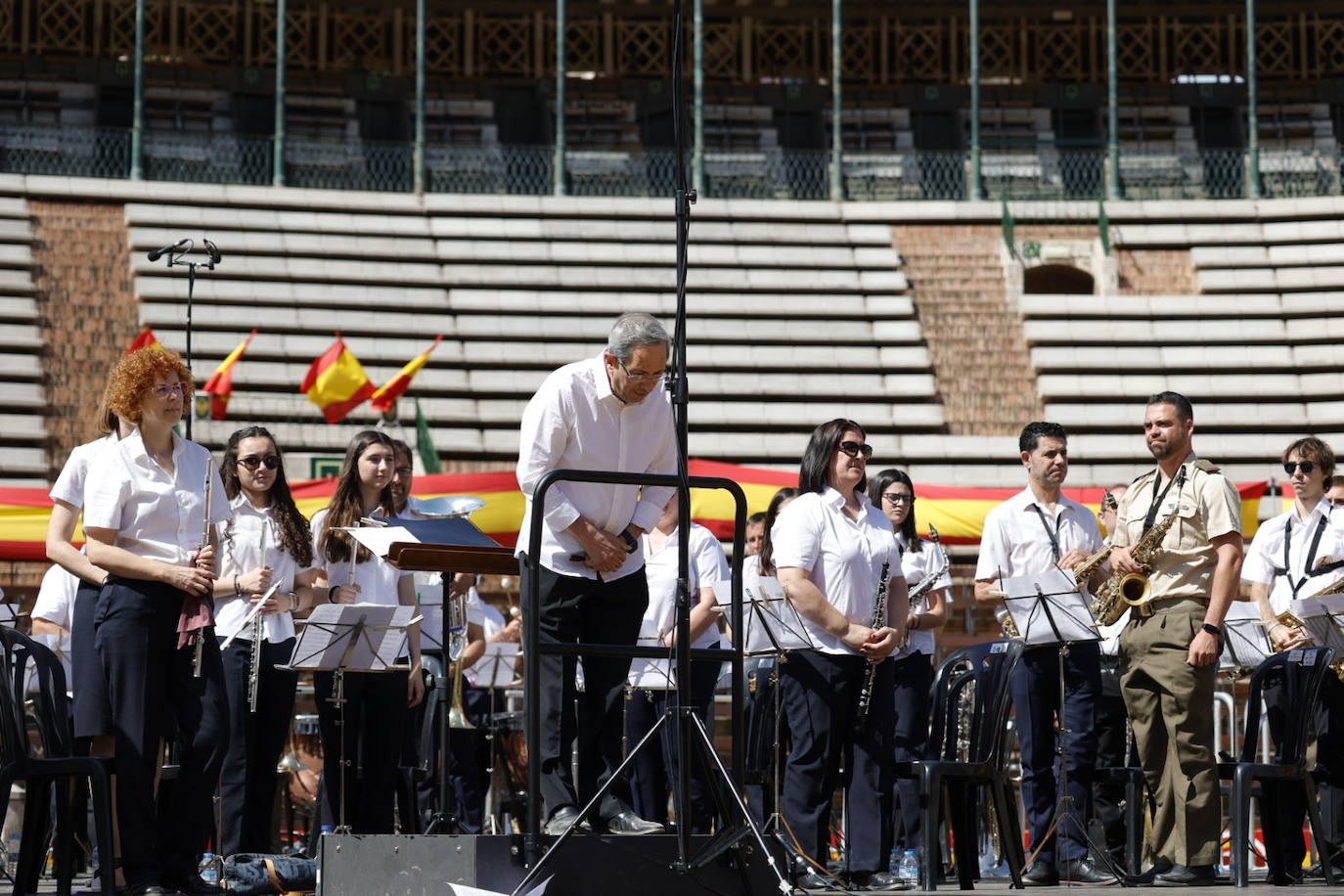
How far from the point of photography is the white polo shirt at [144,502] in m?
7.05

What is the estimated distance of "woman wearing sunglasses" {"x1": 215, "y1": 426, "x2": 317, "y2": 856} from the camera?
8391 mm

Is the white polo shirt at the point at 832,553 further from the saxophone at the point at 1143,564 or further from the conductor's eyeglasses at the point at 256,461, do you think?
the conductor's eyeglasses at the point at 256,461

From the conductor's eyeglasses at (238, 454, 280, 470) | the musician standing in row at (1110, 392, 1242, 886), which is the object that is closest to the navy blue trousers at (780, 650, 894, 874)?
the musician standing in row at (1110, 392, 1242, 886)

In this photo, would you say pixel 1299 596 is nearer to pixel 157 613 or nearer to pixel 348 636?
pixel 348 636

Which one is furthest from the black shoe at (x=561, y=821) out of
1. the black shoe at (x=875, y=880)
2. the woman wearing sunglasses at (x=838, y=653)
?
the black shoe at (x=875, y=880)

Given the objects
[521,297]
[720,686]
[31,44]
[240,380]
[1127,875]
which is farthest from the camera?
[31,44]

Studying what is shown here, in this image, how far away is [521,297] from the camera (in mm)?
23438

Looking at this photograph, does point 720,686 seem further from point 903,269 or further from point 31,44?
point 31,44

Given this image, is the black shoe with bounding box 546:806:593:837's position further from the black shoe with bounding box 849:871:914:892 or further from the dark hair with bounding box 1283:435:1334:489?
the dark hair with bounding box 1283:435:1334:489

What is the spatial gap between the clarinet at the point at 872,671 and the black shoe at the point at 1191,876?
154 centimetres

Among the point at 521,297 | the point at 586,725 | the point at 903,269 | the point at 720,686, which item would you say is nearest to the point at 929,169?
the point at 903,269

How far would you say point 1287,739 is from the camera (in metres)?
Result: 8.81

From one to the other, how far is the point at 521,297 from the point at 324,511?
47.3 ft

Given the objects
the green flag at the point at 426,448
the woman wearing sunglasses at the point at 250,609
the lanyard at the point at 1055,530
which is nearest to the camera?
the woman wearing sunglasses at the point at 250,609
